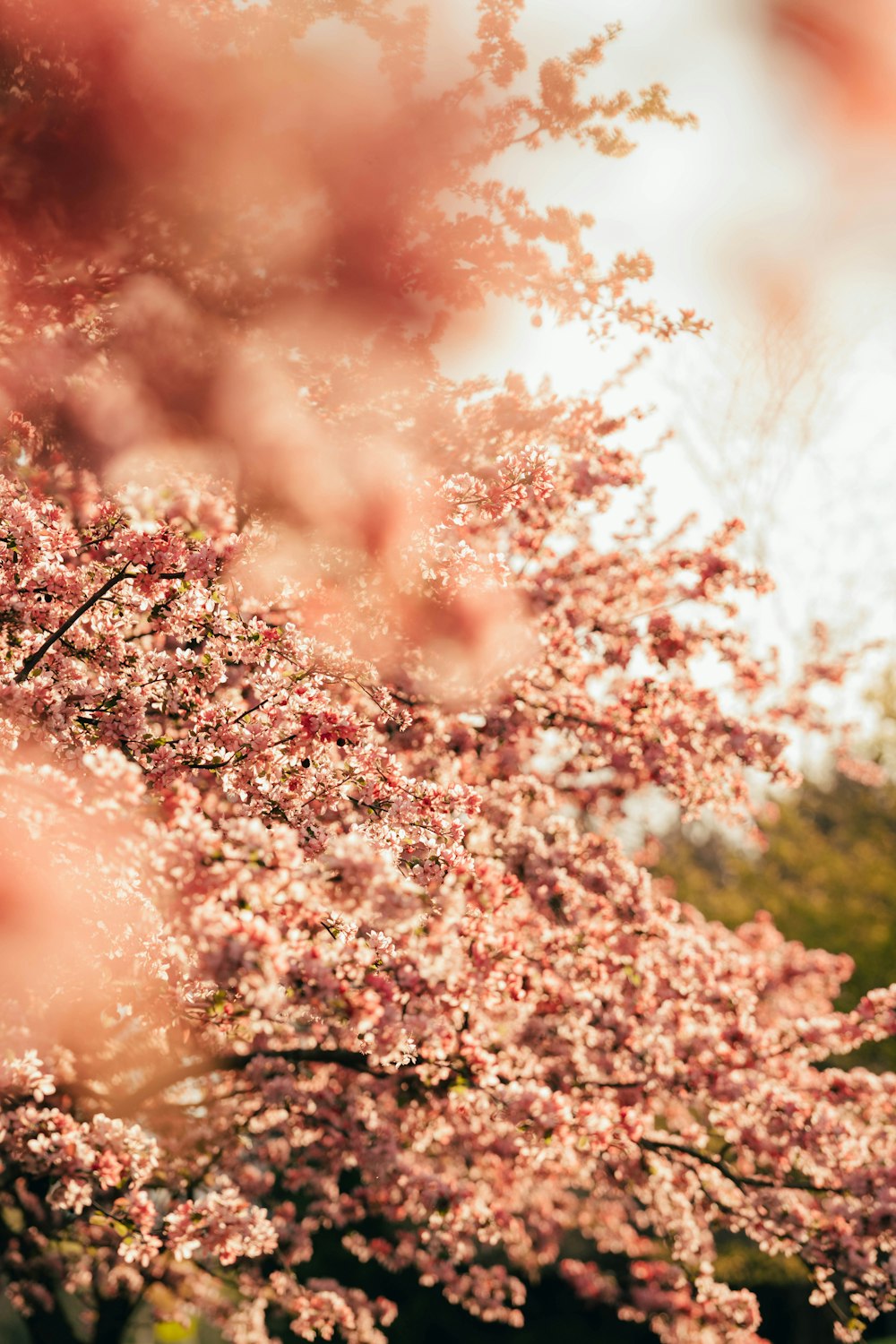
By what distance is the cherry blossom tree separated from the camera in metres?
5.48

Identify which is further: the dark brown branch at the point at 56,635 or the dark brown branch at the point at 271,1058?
the dark brown branch at the point at 271,1058

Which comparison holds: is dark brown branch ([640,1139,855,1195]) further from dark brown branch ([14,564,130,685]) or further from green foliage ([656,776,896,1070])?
green foliage ([656,776,896,1070])

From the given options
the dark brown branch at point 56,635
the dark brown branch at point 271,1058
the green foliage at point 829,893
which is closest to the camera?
the dark brown branch at point 56,635

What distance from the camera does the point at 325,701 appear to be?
5973 mm

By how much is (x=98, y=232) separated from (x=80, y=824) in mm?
4085

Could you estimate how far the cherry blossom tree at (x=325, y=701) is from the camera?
548cm

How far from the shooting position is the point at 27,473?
7.07m

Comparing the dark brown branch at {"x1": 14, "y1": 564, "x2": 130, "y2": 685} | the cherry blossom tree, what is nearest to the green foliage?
the cherry blossom tree

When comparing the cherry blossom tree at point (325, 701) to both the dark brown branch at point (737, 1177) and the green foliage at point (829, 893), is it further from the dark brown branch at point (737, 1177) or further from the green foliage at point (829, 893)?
the green foliage at point (829, 893)

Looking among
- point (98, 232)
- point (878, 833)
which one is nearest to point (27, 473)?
point (98, 232)

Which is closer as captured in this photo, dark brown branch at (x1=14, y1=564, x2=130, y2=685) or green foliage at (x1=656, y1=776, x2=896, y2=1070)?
dark brown branch at (x1=14, y1=564, x2=130, y2=685)

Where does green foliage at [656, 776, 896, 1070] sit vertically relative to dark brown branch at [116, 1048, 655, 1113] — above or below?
above

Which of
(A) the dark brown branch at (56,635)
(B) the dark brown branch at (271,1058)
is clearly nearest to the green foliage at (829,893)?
(B) the dark brown branch at (271,1058)

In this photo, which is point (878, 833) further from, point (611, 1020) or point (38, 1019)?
point (38, 1019)
